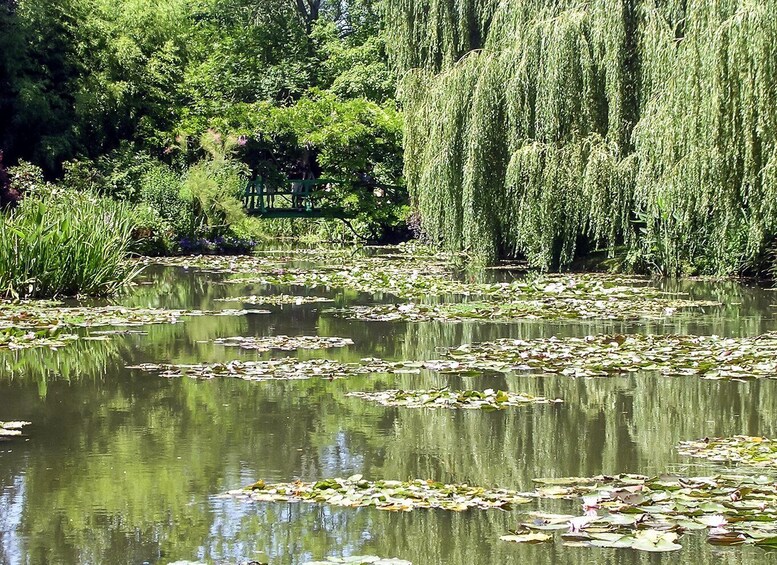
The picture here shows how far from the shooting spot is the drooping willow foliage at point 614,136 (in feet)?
43.4

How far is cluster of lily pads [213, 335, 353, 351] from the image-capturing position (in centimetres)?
943

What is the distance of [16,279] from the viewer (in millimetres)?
12844

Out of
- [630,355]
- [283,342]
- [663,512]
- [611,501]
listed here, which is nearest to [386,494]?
[611,501]

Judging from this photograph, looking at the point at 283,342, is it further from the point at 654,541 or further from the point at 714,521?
the point at 654,541

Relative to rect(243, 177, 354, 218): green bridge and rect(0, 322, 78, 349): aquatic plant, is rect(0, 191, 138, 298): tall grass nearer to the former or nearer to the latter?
rect(0, 322, 78, 349): aquatic plant

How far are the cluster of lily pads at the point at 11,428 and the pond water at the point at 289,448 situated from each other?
118 mm

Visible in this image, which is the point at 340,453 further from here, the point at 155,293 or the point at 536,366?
the point at 155,293

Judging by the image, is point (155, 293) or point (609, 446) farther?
point (155, 293)

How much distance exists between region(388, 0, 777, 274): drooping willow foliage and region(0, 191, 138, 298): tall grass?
5725 millimetres

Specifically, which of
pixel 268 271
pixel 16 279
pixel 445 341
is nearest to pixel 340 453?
pixel 445 341

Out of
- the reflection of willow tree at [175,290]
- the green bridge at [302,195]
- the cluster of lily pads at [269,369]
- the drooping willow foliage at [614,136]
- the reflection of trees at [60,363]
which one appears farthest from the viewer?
the green bridge at [302,195]

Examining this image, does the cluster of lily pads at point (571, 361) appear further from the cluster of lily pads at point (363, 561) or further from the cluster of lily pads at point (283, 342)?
the cluster of lily pads at point (363, 561)

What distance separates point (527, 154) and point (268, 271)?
5104mm

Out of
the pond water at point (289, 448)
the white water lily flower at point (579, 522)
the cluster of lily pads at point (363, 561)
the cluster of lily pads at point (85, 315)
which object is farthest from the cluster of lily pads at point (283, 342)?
the cluster of lily pads at point (363, 561)
